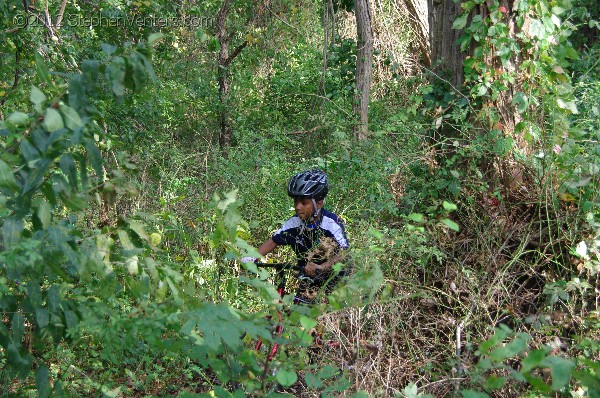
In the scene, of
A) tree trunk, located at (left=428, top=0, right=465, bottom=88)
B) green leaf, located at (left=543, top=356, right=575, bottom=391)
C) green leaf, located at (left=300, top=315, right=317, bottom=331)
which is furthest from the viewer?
tree trunk, located at (left=428, top=0, right=465, bottom=88)

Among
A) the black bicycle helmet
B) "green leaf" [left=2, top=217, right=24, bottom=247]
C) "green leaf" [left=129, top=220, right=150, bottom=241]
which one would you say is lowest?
the black bicycle helmet

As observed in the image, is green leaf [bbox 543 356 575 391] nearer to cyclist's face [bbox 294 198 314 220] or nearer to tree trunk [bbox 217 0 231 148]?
cyclist's face [bbox 294 198 314 220]

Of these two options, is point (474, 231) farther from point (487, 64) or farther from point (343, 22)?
point (343, 22)

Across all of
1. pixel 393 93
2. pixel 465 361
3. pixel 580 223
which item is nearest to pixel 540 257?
pixel 580 223

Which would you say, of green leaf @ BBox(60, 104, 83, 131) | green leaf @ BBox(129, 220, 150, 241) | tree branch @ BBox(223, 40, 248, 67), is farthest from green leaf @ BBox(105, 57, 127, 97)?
tree branch @ BBox(223, 40, 248, 67)

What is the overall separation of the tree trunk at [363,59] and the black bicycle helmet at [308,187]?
490 centimetres

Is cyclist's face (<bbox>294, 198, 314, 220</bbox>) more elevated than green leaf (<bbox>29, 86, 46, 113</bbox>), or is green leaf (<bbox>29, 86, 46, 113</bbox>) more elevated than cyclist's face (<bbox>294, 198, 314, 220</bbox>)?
green leaf (<bbox>29, 86, 46, 113</bbox>)

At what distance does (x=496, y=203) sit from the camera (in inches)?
223

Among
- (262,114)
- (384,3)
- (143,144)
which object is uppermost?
(384,3)

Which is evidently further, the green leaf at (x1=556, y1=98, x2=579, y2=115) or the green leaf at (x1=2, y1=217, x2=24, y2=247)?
the green leaf at (x1=556, y1=98, x2=579, y2=115)

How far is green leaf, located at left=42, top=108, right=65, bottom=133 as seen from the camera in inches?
109

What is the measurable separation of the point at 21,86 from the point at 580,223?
534 cm

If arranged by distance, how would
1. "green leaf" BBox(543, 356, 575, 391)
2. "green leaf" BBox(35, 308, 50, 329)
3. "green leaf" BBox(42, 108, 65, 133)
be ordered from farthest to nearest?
"green leaf" BBox(35, 308, 50, 329), "green leaf" BBox(42, 108, 65, 133), "green leaf" BBox(543, 356, 575, 391)

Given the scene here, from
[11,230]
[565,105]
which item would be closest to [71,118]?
[11,230]
